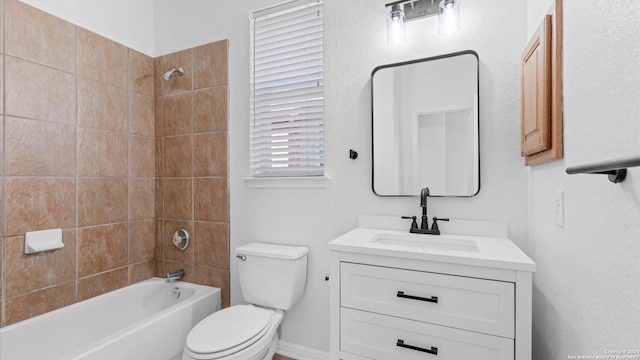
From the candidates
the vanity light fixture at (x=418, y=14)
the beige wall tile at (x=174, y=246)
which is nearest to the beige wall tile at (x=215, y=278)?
the beige wall tile at (x=174, y=246)

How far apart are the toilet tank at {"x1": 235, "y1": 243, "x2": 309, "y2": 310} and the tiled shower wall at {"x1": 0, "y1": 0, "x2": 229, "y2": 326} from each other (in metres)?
0.39

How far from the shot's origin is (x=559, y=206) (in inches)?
38.3

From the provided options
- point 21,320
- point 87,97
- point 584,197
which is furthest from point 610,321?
point 87,97

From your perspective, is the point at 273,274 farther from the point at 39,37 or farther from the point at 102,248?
the point at 39,37

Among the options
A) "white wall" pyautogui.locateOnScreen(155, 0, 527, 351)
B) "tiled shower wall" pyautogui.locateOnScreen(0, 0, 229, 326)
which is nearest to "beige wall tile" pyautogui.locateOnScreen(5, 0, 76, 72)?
"tiled shower wall" pyautogui.locateOnScreen(0, 0, 229, 326)

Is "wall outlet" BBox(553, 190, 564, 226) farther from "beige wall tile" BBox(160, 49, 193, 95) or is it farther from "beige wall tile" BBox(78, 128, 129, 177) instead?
"beige wall tile" BBox(78, 128, 129, 177)

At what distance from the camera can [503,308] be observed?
1.02 meters

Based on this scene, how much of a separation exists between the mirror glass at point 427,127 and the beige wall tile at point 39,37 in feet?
6.21

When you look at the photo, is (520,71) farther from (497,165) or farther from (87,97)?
(87,97)

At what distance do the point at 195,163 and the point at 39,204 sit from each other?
89 cm

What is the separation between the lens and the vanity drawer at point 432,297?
3.38 feet

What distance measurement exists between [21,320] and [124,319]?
0.55 meters

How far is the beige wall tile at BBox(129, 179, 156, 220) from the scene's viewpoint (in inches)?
87.2

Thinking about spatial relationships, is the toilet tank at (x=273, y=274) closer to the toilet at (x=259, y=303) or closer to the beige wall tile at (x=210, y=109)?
the toilet at (x=259, y=303)
